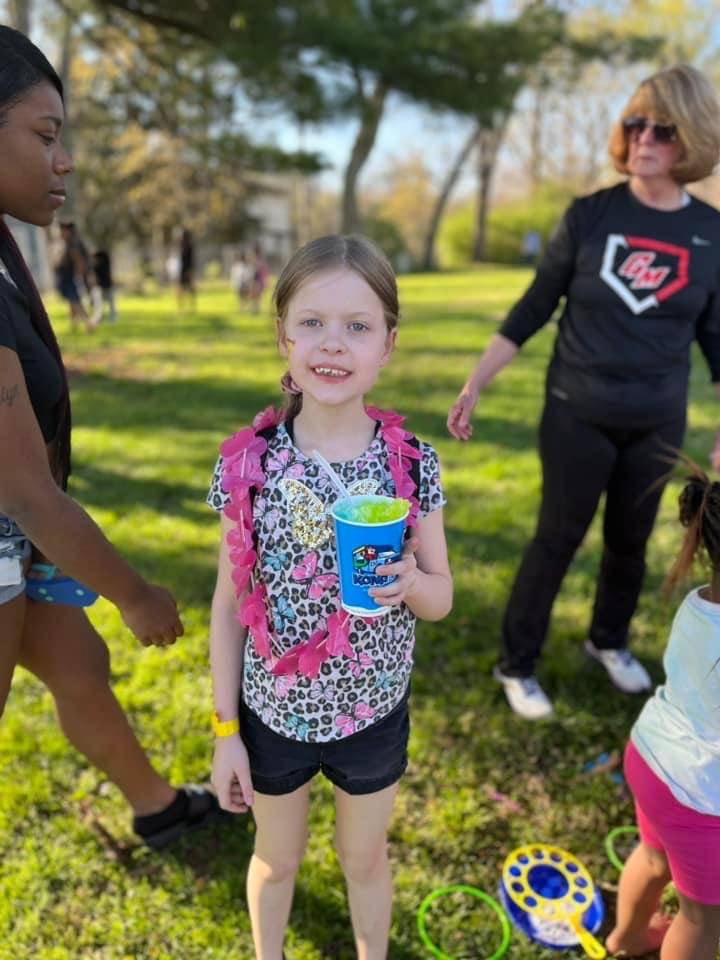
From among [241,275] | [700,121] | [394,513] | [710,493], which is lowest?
[241,275]

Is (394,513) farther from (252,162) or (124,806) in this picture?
(252,162)

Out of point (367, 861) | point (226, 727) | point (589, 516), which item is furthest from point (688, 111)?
point (367, 861)

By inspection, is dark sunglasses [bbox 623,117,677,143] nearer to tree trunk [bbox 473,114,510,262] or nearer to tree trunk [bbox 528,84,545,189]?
tree trunk [bbox 473,114,510,262]

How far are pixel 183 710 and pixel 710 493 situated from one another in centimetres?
205

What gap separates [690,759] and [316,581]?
0.91 meters

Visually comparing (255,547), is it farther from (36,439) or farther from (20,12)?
(20,12)

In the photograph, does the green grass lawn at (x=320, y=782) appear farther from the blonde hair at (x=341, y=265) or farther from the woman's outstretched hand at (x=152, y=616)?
the blonde hair at (x=341, y=265)

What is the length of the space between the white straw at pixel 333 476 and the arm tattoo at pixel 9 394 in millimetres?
559

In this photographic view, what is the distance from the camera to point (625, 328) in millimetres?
2443

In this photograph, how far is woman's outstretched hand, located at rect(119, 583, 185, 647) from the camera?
1.53 metres

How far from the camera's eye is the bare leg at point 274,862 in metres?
1.66

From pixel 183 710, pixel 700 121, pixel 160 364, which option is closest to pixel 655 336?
pixel 700 121

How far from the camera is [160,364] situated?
9398 millimetres

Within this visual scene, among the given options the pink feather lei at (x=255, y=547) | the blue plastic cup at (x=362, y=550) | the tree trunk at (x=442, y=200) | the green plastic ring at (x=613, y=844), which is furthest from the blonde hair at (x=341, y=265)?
the tree trunk at (x=442, y=200)
